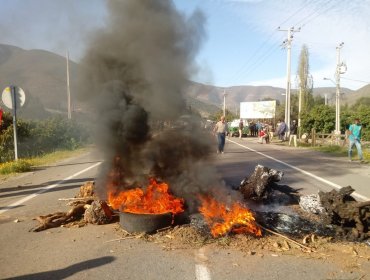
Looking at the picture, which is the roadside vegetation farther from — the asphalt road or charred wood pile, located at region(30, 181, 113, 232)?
the asphalt road

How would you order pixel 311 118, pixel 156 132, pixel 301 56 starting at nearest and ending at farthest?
pixel 156 132
pixel 311 118
pixel 301 56

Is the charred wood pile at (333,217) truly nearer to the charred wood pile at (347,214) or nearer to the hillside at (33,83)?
the charred wood pile at (347,214)

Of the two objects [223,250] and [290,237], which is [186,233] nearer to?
[223,250]

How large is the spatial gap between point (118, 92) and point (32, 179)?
6265 millimetres

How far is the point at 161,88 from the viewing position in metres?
6.84

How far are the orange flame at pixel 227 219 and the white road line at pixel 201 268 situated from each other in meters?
0.68

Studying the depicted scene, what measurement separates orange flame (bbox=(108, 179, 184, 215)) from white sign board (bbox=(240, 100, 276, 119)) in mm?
48179

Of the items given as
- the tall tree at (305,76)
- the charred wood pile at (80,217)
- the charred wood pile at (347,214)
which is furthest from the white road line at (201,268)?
the tall tree at (305,76)

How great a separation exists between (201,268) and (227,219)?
1.43 metres

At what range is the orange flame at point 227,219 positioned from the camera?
541 centimetres

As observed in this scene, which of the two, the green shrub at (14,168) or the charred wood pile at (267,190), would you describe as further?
the green shrub at (14,168)

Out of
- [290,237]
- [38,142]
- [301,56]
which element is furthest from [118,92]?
[301,56]

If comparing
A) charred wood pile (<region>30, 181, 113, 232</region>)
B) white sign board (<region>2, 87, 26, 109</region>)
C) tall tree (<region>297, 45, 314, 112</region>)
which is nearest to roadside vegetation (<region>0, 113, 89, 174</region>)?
white sign board (<region>2, 87, 26, 109</region>)

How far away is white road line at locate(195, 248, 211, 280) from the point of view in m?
4.05
